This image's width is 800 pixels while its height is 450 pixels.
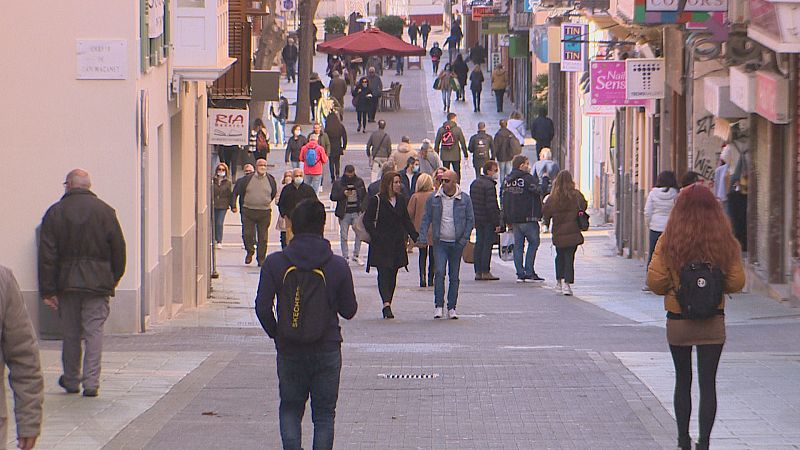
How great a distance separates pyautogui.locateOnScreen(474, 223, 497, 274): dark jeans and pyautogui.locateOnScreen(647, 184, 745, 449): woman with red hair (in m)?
12.7

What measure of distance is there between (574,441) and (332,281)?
2.27 metres

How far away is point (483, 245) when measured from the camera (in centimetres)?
2188

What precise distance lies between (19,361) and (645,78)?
19835 mm

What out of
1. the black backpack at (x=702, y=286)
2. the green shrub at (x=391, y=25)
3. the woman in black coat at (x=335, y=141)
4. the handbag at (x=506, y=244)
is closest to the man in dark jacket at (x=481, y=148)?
the woman in black coat at (x=335, y=141)

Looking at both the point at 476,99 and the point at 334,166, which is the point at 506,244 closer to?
the point at 334,166

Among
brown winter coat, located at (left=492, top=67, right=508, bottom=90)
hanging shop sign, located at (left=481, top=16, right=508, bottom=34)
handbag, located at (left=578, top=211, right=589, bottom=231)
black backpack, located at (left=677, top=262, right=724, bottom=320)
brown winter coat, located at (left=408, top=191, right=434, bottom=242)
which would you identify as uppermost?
hanging shop sign, located at (left=481, top=16, right=508, bottom=34)

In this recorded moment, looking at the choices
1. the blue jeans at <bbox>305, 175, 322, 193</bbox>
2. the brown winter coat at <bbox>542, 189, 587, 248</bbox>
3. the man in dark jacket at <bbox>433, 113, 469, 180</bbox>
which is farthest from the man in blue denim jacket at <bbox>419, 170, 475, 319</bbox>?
the man in dark jacket at <bbox>433, 113, 469, 180</bbox>

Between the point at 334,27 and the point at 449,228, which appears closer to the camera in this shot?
the point at 449,228

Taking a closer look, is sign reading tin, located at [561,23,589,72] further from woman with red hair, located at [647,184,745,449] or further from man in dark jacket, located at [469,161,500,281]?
woman with red hair, located at [647,184,745,449]

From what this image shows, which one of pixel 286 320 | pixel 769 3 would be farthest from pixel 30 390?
pixel 769 3

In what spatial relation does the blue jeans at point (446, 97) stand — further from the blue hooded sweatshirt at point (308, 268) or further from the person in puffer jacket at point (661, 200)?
the blue hooded sweatshirt at point (308, 268)

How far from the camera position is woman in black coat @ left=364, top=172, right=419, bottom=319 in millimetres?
17000

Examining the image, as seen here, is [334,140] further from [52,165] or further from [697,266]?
[697,266]

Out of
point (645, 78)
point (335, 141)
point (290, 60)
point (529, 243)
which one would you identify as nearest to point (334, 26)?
point (290, 60)
